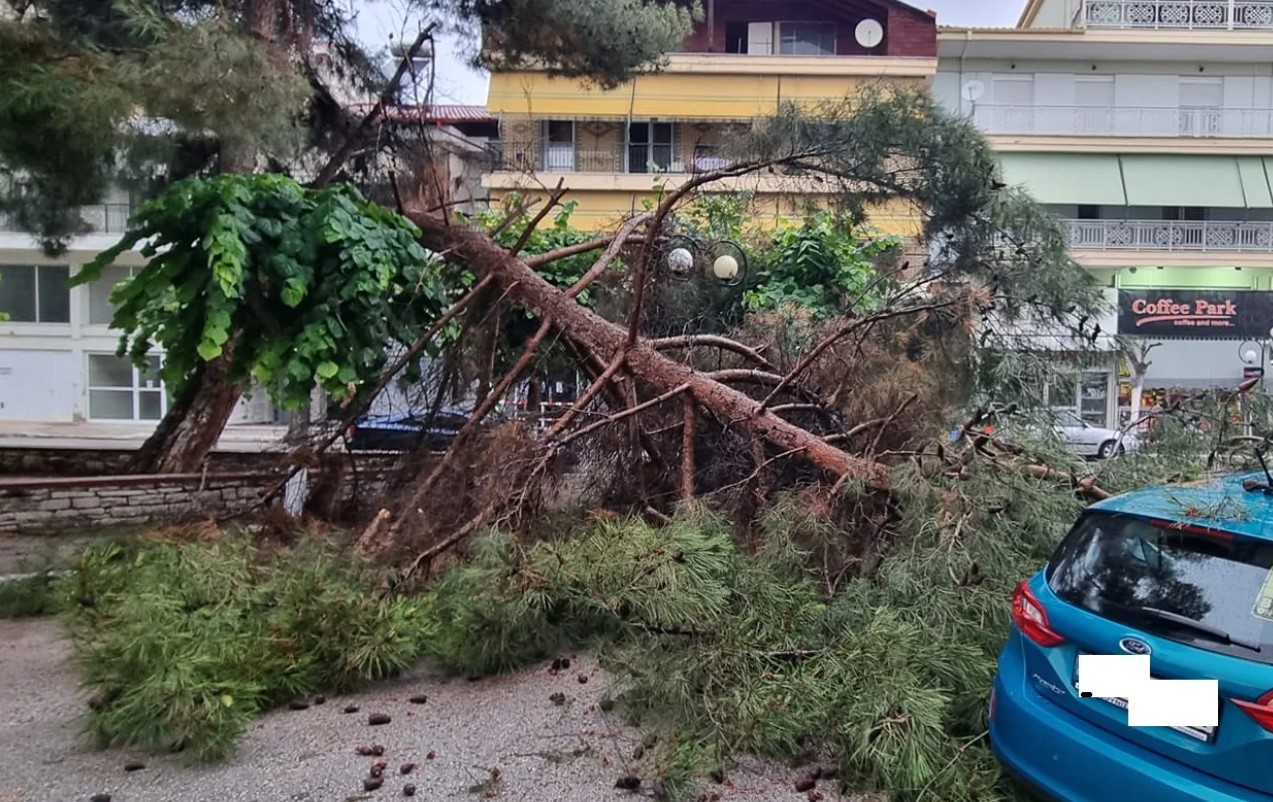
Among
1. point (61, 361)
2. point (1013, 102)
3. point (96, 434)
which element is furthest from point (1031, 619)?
point (61, 361)

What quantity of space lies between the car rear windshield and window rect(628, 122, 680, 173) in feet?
70.6

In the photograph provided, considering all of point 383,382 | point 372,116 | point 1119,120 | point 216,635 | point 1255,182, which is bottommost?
point 216,635

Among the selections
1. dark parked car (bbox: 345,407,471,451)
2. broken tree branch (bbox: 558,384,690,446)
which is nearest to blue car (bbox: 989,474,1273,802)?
broken tree branch (bbox: 558,384,690,446)

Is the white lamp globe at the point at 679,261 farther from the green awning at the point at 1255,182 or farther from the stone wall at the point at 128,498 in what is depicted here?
the green awning at the point at 1255,182

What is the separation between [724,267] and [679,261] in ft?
2.91

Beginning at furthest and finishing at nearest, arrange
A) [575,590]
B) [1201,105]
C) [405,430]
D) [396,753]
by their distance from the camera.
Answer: [1201,105] < [405,430] < [575,590] < [396,753]

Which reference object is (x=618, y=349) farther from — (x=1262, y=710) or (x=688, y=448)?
(x=1262, y=710)

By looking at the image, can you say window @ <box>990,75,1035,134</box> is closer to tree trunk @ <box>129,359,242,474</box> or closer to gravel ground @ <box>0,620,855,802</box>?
tree trunk @ <box>129,359,242,474</box>

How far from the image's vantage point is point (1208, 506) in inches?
123

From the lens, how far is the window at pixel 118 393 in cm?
2545

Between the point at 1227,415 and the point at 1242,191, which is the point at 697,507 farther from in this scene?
the point at 1242,191

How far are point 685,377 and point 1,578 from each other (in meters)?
6.06

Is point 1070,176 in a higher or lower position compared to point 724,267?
higher

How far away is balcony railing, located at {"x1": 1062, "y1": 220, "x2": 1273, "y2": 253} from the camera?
76.2 feet
